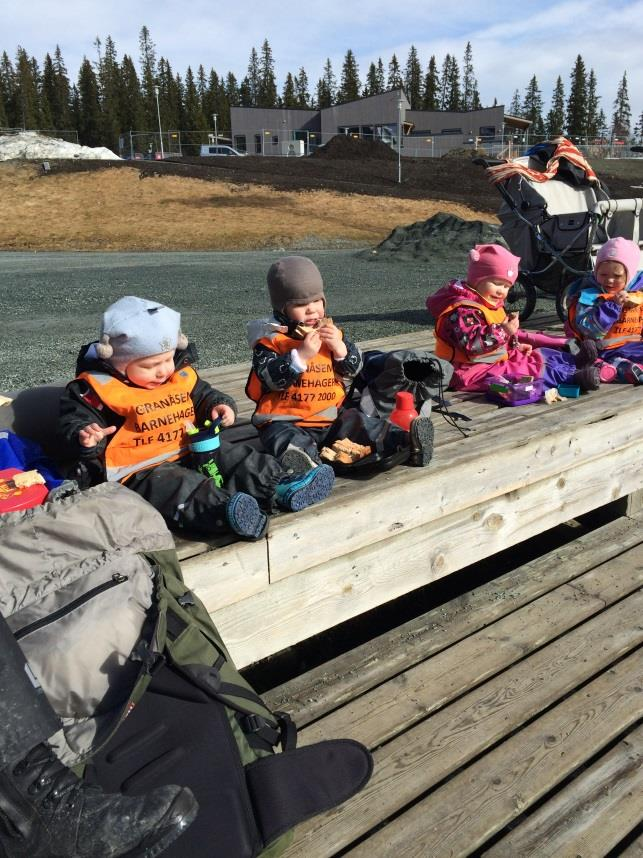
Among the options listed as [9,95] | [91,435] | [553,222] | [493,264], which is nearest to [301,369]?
[91,435]

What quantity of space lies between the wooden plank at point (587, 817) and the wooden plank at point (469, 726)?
8.2 inches

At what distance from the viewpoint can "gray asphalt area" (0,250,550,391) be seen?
7.37m

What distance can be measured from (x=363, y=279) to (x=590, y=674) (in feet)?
36.9

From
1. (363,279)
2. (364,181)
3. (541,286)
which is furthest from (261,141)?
(541,286)

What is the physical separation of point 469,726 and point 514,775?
23 cm

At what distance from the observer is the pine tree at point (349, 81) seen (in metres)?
87.9

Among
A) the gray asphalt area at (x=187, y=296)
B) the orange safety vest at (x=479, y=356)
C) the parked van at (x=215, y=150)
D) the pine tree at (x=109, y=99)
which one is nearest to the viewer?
the orange safety vest at (x=479, y=356)

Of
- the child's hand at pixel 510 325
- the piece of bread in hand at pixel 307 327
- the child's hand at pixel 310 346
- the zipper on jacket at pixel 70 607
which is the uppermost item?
the piece of bread in hand at pixel 307 327

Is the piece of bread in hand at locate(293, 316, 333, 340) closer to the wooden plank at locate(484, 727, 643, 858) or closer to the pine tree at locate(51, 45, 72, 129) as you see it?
the wooden plank at locate(484, 727, 643, 858)

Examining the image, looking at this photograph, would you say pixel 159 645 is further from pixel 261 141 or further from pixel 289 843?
pixel 261 141

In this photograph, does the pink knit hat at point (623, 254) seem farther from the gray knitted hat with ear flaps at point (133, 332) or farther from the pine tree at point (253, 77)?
the pine tree at point (253, 77)

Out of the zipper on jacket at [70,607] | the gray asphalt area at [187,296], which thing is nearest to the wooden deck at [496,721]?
the zipper on jacket at [70,607]

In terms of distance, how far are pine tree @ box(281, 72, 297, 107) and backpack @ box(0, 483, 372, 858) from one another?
309 ft

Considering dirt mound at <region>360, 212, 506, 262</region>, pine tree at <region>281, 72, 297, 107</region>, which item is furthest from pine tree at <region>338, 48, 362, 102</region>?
dirt mound at <region>360, 212, 506, 262</region>
